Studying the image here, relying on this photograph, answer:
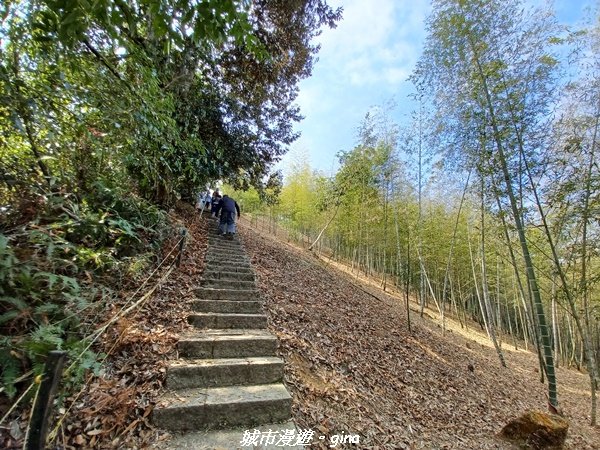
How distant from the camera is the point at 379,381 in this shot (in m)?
3.53

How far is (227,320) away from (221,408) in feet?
3.79

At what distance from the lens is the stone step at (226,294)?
3.45m

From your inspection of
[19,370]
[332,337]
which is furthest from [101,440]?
[332,337]

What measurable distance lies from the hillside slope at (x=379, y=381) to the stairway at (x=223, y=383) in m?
0.29

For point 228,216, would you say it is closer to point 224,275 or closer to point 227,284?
point 224,275

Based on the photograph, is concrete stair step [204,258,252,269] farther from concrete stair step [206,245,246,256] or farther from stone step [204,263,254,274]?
concrete stair step [206,245,246,256]

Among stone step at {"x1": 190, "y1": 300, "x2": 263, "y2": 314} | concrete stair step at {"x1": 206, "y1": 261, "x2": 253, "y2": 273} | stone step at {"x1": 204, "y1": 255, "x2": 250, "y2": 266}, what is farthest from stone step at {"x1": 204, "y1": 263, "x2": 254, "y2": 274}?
stone step at {"x1": 190, "y1": 300, "x2": 263, "y2": 314}

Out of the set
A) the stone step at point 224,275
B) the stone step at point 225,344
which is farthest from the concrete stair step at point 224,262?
the stone step at point 225,344

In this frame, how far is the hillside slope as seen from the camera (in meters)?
2.60

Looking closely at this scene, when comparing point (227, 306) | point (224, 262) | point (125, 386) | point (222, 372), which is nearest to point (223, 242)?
point (224, 262)

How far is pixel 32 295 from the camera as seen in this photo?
1790mm

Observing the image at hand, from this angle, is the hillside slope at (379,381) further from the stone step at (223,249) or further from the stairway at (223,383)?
the stone step at (223,249)

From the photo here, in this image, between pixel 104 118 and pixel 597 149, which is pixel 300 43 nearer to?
pixel 104 118

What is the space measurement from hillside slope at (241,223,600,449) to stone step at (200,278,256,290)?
1.28 feet
